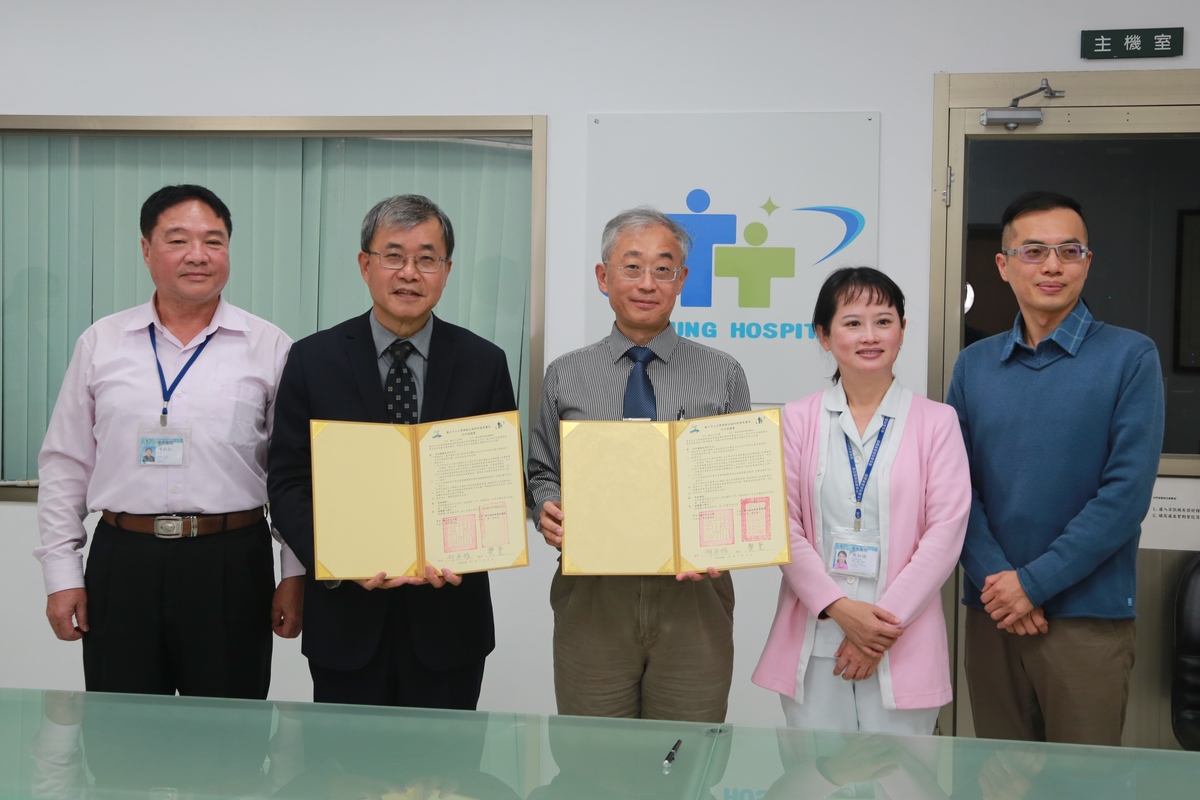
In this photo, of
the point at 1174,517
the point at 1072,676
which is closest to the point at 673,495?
the point at 1072,676

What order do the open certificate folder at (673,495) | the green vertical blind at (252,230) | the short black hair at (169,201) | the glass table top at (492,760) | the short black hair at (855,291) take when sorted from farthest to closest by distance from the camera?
1. the green vertical blind at (252,230)
2. the short black hair at (169,201)
3. the short black hair at (855,291)
4. the open certificate folder at (673,495)
5. the glass table top at (492,760)

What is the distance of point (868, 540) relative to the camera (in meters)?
1.88

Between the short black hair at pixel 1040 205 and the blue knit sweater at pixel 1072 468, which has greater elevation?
the short black hair at pixel 1040 205

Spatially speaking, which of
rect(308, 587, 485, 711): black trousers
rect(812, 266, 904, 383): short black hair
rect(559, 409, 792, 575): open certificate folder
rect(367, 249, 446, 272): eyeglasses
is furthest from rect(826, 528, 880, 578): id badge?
rect(367, 249, 446, 272): eyeglasses

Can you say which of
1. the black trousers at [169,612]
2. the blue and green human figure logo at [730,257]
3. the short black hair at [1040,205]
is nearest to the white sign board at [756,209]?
the blue and green human figure logo at [730,257]

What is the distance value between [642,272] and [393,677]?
3.42 feet

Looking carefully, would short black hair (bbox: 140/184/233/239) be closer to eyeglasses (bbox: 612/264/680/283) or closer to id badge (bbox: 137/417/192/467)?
id badge (bbox: 137/417/192/467)

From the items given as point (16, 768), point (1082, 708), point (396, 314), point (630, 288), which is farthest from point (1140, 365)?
point (16, 768)

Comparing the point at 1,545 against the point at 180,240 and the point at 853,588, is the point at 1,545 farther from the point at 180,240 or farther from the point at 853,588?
the point at 853,588

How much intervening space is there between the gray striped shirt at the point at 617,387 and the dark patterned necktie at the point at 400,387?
0.30 m

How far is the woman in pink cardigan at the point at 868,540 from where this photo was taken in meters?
1.85

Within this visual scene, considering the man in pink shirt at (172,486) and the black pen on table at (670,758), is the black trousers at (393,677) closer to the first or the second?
the man in pink shirt at (172,486)

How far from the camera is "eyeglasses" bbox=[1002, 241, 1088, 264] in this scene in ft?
6.65

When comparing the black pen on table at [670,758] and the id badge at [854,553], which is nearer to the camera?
the black pen on table at [670,758]
